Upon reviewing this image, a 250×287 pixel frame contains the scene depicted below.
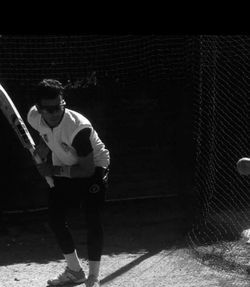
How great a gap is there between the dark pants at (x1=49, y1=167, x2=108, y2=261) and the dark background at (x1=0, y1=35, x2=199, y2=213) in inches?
82.5

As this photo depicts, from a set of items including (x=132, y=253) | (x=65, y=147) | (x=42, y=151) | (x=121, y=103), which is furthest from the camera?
(x=121, y=103)

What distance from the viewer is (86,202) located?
406 cm

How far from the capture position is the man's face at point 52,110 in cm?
385

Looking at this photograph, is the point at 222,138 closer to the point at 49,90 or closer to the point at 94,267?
the point at 94,267

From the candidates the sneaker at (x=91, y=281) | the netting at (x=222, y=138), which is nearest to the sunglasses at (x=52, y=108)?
the sneaker at (x=91, y=281)

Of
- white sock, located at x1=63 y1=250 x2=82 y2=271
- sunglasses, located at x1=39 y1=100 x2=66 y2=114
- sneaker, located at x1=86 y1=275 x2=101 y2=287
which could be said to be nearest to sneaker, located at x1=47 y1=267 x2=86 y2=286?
white sock, located at x1=63 y1=250 x2=82 y2=271

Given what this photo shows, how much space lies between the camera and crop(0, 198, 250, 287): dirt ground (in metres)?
4.56

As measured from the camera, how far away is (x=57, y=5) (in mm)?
1529

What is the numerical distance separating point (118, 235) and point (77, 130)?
6.96ft

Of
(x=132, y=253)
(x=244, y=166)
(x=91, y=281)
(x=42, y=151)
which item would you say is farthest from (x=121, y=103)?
(x=244, y=166)

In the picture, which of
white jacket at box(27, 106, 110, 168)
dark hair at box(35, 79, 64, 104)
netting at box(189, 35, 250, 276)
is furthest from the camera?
netting at box(189, 35, 250, 276)

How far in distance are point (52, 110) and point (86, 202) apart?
2.21 feet

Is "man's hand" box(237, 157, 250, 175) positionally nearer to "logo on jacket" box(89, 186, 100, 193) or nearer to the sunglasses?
"logo on jacket" box(89, 186, 100, 193)

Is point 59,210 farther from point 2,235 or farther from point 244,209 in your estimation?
point 244,209
